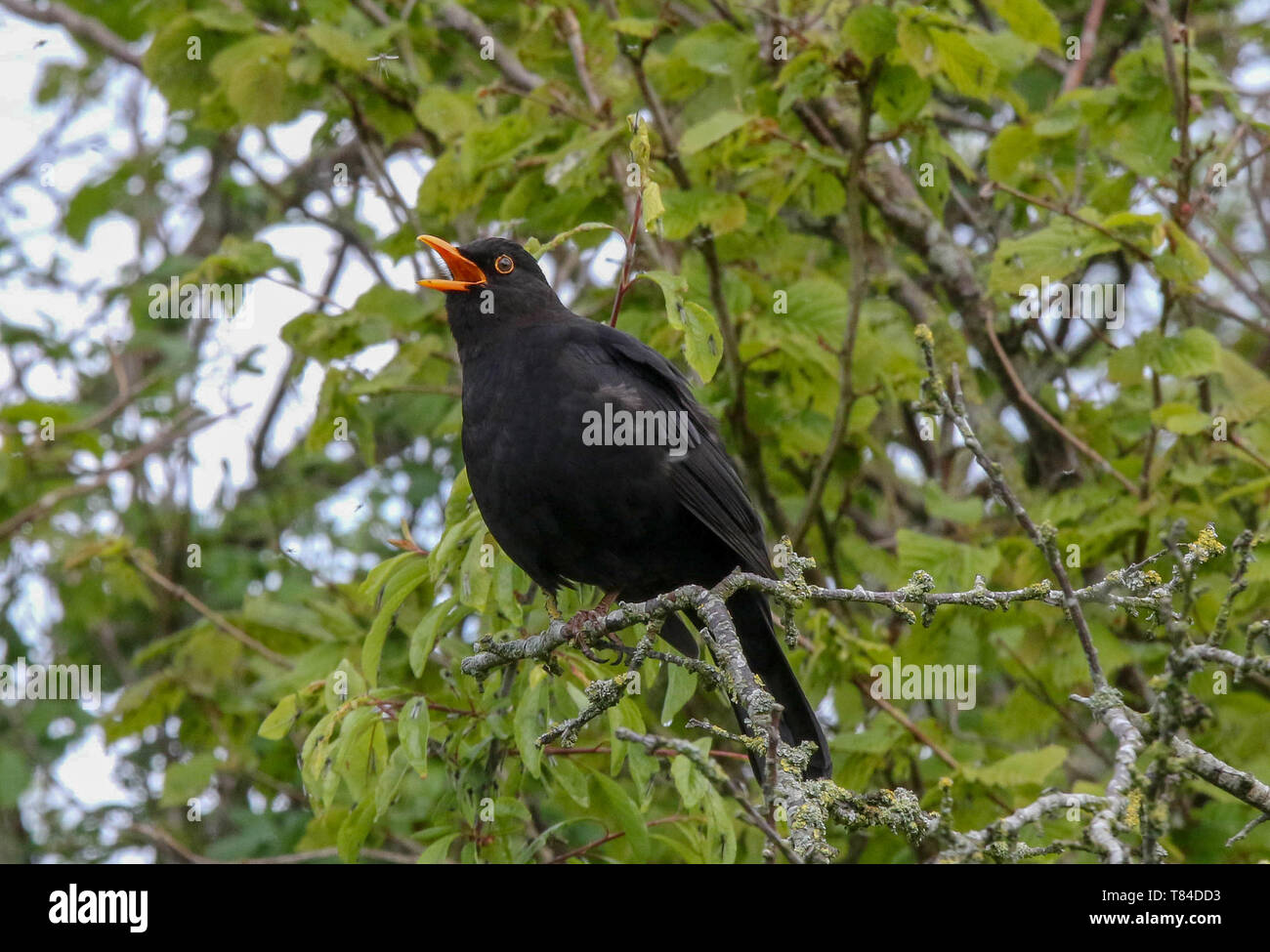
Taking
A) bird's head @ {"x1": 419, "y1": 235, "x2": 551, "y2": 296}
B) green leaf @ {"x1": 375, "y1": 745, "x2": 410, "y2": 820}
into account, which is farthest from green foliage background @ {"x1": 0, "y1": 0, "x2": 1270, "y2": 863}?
bird's head @ {"x1": 419, "y1": 235, "x2": 551, "y2": 296}

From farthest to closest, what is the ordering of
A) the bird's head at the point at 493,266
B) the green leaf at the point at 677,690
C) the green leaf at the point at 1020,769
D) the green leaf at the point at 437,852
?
the bird's head at the point at 493,266 → the green leaf at the point at 1020,769 → the green leaf at the point at 677,690 → the green leaf at the point at 437,852

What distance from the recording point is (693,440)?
4.24 m

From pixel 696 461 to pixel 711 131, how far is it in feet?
4.34

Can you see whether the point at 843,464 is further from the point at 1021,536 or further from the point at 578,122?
the point at 578,122

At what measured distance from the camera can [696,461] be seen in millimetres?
4152

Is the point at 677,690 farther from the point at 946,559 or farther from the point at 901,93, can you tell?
the point at 901,93

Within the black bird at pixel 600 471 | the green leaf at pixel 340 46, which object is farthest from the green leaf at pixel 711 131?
the green leaf at pixel 340 46

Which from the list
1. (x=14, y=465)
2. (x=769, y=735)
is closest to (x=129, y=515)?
(x=14, y=465)

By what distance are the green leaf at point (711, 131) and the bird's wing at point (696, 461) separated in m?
0.83

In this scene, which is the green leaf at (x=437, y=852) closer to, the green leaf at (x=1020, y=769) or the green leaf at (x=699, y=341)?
the green leaf at (x=699, y=341)

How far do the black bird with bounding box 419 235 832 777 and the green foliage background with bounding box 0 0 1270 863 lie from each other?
219 millimetres

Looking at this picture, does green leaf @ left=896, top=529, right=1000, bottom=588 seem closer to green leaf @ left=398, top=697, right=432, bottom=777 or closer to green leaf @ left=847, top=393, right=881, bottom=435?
green leaf @ left=847, top=393, right=881, bottom=435

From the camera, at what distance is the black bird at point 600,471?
392 cm

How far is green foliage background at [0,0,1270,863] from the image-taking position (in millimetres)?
4066
